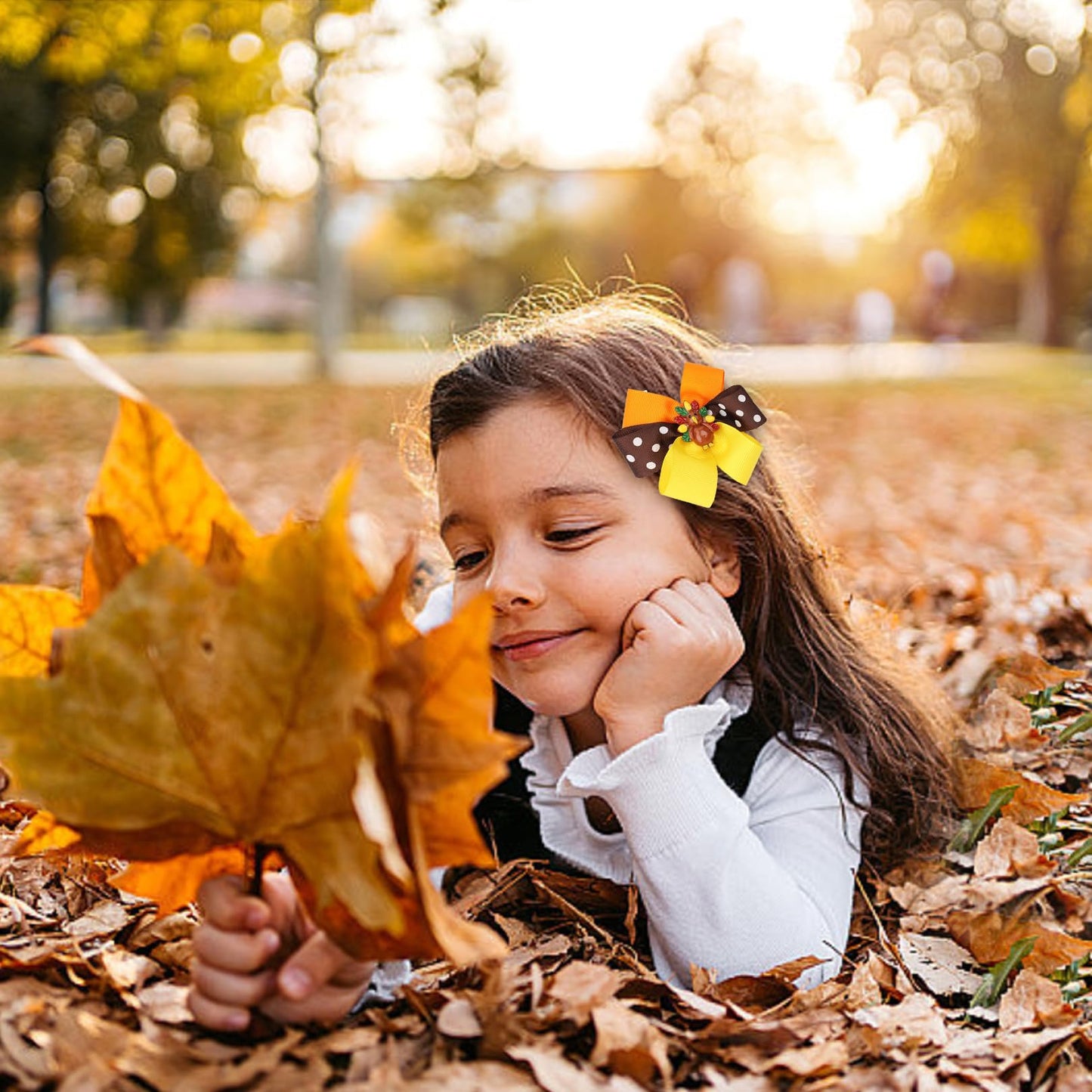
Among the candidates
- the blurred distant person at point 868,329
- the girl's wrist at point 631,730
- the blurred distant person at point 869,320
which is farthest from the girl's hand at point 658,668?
the blurred distant person at point 869,320

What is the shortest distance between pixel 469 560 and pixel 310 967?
3.00ft

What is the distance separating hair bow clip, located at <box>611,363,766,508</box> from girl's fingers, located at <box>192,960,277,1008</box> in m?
1.10

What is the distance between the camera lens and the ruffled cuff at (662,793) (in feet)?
6.74

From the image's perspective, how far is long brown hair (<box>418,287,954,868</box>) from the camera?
2.39 meters

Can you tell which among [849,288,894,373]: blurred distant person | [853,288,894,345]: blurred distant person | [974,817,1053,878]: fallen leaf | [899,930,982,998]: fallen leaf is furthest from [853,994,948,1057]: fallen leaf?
[853,288,894,345]: blurred distant person

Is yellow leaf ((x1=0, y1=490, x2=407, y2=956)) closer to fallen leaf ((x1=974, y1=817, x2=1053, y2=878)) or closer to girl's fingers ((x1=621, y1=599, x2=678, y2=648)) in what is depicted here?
girl's fingers ((x1=621, y1=599, x2=678, y2=648))

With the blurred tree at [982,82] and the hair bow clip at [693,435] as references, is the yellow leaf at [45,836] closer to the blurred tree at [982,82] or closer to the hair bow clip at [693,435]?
the hair bow clip at [693,435]

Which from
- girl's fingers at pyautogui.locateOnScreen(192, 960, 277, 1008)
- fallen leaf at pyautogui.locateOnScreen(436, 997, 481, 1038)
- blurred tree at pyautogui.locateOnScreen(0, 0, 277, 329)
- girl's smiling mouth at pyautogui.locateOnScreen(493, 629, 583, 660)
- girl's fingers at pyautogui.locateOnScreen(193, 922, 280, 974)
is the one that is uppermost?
blurred tree at pyautogui.locateOnScreen(0, 0, 277, 329)

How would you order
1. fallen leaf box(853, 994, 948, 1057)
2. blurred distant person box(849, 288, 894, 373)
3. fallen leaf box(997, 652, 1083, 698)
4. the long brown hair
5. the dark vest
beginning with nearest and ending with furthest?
fallen leaf box(853, 994, 948, 1057)
the long brown hair
the dark vest
fallen leaf box(997, 652, 1083, 698)
blurred distant person box(849, 288, 894, 373)

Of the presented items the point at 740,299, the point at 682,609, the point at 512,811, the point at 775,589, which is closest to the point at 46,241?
the point at 740,299

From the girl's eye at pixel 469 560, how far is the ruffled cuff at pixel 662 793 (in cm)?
42

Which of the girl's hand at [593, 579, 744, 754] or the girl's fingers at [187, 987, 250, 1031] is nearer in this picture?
the girl's fingers at [187, 987, 250, 1031]

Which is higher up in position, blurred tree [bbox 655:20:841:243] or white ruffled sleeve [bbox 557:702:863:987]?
blurred tree [bbox 655:20:841:243]

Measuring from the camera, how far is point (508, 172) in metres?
27.7
